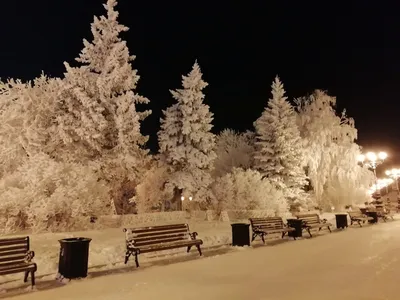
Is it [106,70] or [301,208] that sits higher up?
[106,70]

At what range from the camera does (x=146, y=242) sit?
30.6 ft

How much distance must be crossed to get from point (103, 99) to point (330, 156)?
19.7 meters

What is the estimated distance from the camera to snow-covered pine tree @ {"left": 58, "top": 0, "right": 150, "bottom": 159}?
69.7 ft

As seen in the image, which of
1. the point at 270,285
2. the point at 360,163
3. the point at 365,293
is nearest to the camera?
the point at 365,293

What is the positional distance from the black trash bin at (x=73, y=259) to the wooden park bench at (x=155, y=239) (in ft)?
3.97

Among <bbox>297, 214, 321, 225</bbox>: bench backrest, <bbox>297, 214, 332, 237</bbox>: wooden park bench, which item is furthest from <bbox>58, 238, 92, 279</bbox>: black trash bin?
<bbox>297, 214, 321, 225</bbox>: bench backrest

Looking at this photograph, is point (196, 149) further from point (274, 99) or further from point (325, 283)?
point (325, 283)

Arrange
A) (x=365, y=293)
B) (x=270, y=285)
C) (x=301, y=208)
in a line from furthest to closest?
1. (x=301, y=208)
2. (x=270, y=285)
3. (x=365, y=293)

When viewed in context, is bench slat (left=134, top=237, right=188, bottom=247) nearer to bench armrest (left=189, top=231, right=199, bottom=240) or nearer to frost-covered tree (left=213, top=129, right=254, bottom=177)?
bench armrest (left=189, top=231, right=199, bottom=240)

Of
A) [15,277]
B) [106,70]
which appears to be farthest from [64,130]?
[15,277]

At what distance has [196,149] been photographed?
1062 inches

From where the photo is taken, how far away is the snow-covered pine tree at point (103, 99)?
69.7 ft

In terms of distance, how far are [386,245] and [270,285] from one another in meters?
7.47

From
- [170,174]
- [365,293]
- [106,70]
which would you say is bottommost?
[365,293]
